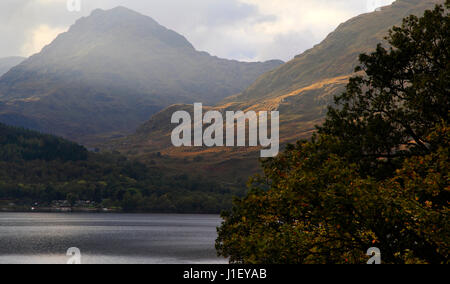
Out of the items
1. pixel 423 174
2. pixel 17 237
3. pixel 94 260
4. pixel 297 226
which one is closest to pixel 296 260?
pixel 297 226

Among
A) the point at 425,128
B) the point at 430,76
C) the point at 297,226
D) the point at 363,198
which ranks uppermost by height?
the point at 430,76

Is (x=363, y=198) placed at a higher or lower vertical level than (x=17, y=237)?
higher

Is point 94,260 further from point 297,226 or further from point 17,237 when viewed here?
point 297,226

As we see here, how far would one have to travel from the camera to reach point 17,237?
7854 inches

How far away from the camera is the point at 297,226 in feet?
94.4

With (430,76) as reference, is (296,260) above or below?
below

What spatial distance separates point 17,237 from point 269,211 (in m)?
190

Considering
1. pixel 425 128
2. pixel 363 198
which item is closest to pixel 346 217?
pixel 363 198

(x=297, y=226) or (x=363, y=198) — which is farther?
(x=297, y=226)

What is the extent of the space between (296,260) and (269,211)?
3663mm

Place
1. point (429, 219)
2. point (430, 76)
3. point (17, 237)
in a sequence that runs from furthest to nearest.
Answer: point (17, 237) → point (430, 76) → point (429, 219)
